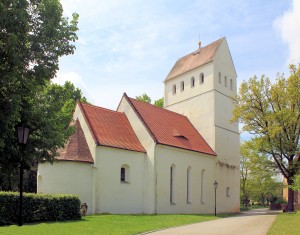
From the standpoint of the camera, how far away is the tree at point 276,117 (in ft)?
105

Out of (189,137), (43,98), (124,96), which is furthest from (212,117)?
(43,98)

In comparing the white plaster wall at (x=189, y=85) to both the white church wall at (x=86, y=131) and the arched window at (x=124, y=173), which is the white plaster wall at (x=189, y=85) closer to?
the arched window at (x=124, y=173)

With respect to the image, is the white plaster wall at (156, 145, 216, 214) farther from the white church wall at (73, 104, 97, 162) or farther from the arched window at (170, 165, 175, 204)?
the white church wall at (73, 104, 97, 162)

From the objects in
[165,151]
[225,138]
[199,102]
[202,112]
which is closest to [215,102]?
[202,112]

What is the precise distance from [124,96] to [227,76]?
14.1 meters

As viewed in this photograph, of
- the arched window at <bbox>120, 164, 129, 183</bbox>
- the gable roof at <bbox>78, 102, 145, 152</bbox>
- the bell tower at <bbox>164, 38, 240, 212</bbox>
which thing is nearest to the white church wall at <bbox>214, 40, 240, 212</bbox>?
the bell tower at <bbox>164, 38, 240, 212</bbox>

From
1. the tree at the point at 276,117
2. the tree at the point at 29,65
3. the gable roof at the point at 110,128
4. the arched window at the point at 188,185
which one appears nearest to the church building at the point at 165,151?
the arched window at the point at 188,185

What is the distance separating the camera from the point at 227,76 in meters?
41.0

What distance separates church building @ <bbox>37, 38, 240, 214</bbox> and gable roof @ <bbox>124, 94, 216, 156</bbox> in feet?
0.33

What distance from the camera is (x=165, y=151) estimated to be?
30.5m

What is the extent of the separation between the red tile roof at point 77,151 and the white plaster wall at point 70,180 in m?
0.36

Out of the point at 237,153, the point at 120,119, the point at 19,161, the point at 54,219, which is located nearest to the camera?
the point at 19,161

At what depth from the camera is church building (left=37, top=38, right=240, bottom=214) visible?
26062mm

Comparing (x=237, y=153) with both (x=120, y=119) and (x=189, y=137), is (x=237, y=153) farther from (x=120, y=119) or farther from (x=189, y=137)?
(x=120, y=119)
